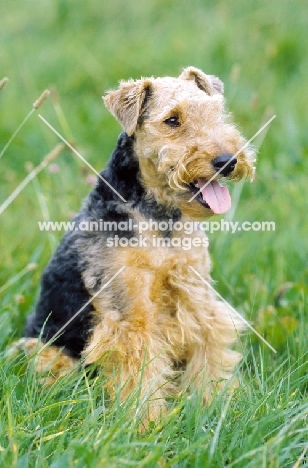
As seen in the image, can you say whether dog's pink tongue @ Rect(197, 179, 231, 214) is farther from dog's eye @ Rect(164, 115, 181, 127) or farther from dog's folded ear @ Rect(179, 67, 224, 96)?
dog's folded ear @ Rect(179, 67, 224, 96)

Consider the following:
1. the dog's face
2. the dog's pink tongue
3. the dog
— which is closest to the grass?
the dog

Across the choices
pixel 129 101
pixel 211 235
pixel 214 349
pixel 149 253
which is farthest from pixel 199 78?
pixel 214 349

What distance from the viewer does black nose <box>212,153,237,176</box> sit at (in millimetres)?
3672

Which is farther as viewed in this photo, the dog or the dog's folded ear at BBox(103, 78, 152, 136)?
the dog's folded ear at BBox(103, 78, 152, 136)

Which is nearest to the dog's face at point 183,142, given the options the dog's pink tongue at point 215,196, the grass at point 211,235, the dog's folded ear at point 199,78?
the dog's pink tongue at point 215,196

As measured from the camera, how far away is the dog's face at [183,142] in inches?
148

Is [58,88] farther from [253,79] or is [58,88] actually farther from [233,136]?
[233,136]

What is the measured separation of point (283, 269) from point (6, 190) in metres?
3.13

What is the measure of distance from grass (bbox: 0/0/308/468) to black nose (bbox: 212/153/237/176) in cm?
108

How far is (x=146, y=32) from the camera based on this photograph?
10.2 m

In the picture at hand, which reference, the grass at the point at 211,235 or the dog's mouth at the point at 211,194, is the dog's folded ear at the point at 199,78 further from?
the grass at the point at 211,235

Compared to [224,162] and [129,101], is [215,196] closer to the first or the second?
[224,162]

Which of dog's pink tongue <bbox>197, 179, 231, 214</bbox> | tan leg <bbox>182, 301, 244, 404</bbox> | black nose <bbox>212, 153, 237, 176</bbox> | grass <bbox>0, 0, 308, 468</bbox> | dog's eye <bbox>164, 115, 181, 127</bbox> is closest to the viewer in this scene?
grass <bbox>0, 0, 308, 468</bbox>

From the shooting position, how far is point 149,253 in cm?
404
